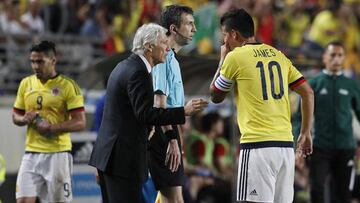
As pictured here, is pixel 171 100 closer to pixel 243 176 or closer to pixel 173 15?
pixel 173 15

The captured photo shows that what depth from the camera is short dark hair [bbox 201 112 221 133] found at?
1889 cm

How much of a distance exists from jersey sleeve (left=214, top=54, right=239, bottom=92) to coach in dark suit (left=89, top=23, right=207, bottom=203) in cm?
34

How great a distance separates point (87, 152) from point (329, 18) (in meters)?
9.08

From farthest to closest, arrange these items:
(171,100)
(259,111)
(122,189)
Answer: (171,100) → (259,111) → (122,189)

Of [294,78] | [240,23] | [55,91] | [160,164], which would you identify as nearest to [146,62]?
[240,23]

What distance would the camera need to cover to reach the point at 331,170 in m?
14.2

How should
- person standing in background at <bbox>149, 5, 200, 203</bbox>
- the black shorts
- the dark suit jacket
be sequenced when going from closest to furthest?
the dark suit jacket, person standing in background at <bbox>149, 5, 200, 203</bbox>, the black shorts

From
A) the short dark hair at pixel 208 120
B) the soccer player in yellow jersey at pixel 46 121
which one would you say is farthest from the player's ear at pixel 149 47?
the short dark hair at pixel 208 120

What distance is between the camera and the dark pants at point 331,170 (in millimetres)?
13906

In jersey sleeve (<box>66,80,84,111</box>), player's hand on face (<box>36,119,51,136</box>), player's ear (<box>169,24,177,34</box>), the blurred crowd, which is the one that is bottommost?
player's hand on face (<box>36,119,51,136</box>)

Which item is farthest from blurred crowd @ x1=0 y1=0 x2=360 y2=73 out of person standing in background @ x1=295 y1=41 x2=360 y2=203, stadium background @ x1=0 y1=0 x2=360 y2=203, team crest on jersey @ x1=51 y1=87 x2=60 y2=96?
team crest on jersey @ x1=51 y1=87 x2=60 y2=96

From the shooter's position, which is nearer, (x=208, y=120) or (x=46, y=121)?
(x=46, y=121)

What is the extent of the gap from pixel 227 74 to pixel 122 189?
58.6 inches

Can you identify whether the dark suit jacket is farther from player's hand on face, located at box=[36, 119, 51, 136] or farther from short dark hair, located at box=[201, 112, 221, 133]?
short dark hair, located at box=[201, 112, 221, 133]
